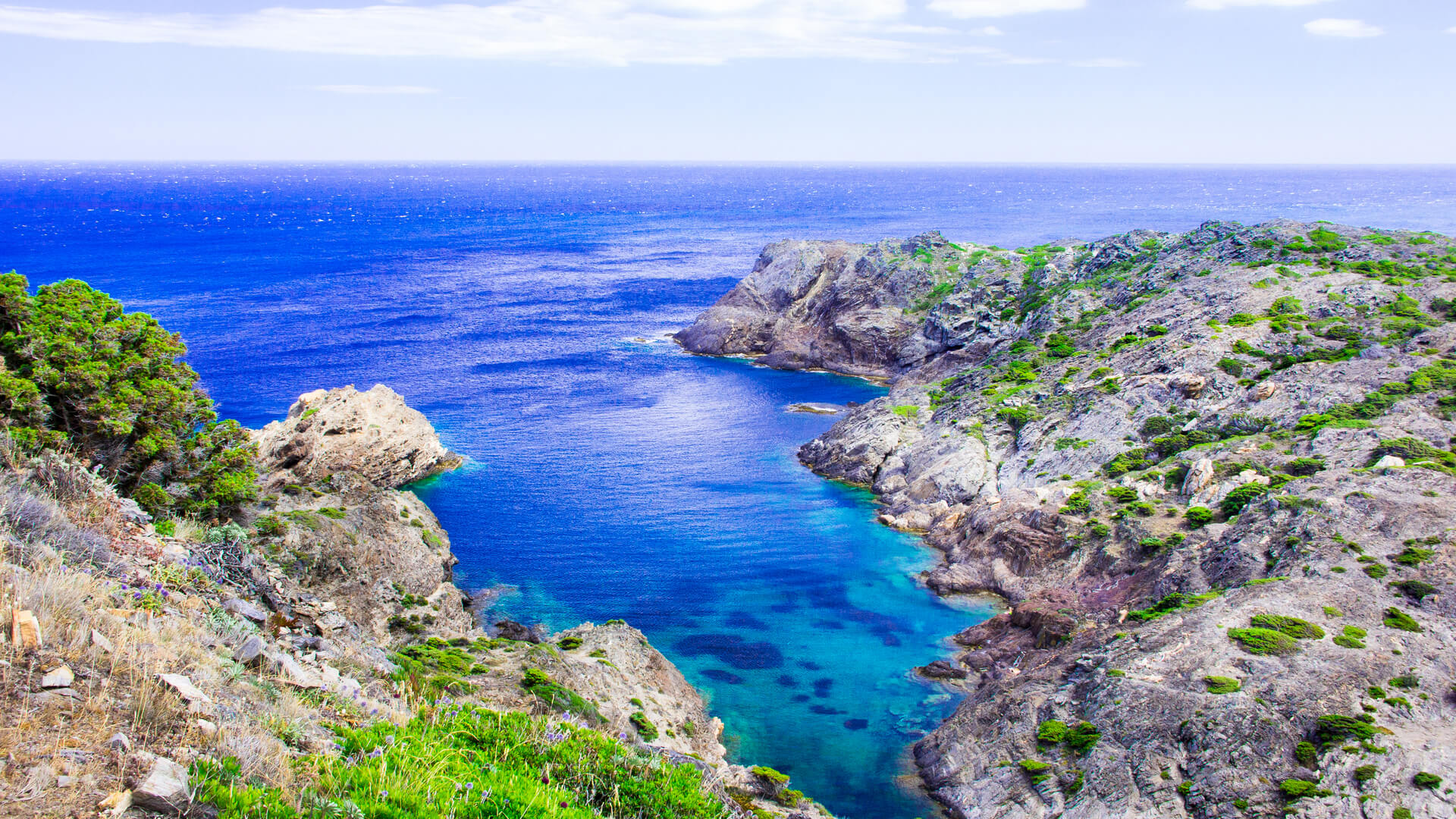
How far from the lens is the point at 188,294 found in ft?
447

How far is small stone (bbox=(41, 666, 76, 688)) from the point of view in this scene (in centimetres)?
1020

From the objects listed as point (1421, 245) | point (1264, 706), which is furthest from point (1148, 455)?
point (1421, 245)

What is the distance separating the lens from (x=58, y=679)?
10.3 metres

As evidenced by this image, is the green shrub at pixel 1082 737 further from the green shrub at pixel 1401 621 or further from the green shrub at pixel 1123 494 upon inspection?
the green shrub at pixel 1123 494

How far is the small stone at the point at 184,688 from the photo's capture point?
11.1m

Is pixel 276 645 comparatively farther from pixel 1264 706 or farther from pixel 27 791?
pixel 1264 706

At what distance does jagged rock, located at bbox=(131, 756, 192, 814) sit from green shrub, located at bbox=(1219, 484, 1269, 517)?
49.1 meters

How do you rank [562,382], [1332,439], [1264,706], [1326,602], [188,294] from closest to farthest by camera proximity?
[1264,706] → [1326,602] → [1332,439] → [562,382] → [188,294]

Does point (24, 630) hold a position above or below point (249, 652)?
above

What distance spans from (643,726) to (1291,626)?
1027 inches

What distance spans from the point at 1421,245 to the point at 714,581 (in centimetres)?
7706

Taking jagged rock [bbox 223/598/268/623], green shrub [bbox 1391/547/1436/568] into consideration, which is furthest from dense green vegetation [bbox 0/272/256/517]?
green shrub [bbox 1391/547/1436/568]

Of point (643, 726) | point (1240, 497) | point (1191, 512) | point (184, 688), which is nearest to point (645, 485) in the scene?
point (643, 726)

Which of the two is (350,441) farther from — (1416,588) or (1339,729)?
(1416,588)
